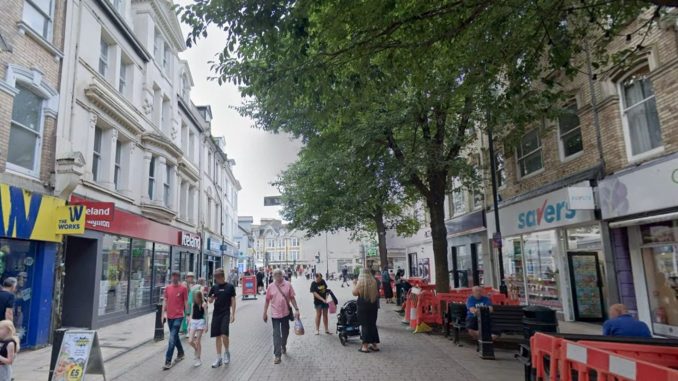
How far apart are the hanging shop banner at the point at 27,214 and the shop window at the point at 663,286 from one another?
13854mm

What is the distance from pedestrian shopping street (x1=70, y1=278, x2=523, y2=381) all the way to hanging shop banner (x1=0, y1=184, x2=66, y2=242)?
331cm

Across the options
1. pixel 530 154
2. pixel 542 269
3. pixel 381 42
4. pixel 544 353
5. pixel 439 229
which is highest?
pixel 530 154

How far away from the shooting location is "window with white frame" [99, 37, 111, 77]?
47.1 ft

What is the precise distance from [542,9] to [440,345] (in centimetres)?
686

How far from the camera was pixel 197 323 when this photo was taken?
854 centimetres

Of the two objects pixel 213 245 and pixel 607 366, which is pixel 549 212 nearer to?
pixel 607 366

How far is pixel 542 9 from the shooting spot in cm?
630

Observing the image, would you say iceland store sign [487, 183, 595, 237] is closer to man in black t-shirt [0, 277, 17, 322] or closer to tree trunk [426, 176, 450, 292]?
tree trunk [426, 176, 450, 292]

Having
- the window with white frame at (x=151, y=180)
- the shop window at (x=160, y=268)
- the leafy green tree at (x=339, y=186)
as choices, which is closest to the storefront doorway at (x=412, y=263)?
the leafy green tree at (x=339, y=186)

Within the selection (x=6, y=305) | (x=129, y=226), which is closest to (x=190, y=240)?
(x=129, y=226)

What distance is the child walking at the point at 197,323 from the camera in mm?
8461

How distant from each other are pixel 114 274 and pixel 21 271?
4728mm

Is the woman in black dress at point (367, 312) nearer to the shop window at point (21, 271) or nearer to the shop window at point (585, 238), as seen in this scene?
the shop window at point (585, 238)

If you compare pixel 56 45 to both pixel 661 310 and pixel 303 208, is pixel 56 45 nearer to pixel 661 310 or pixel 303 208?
pixel 303 208
